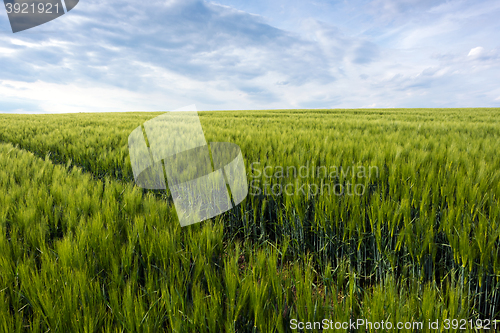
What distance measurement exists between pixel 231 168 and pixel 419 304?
1.54 m

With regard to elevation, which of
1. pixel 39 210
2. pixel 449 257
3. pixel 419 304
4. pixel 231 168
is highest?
pixel 231 168

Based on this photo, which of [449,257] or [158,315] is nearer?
[158,315]

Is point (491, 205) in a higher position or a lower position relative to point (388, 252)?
higher

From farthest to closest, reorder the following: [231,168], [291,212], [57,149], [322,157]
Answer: [57,149], [322,157], [231,168], [291,212]

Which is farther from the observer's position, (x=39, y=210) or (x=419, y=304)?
(x=39, y=210)

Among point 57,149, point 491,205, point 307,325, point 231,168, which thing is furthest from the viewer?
point 57,149

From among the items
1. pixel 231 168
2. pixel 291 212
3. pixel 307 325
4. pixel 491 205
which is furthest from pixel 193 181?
pixel 491 205

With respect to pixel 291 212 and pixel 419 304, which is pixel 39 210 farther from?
pixel 419 304

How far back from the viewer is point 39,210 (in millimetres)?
1417

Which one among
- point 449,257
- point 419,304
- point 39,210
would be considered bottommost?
point 449,257

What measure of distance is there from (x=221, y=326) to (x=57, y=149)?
16.9 feet

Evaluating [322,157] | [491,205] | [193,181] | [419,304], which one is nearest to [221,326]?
[419,304]

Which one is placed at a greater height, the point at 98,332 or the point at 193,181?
the point at 193,181

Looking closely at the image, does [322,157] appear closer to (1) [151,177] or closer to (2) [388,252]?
(2) [388,252]
